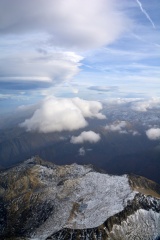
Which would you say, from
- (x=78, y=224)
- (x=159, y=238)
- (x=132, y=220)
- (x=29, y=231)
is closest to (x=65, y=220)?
(x=78, y=224)

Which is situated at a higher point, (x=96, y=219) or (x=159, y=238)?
Answer: (x=96, y=219)

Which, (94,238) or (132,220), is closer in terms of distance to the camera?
(94,238)

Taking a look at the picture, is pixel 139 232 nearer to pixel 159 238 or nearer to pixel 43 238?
pixel 159 238

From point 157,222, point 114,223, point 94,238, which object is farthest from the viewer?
point 157,222

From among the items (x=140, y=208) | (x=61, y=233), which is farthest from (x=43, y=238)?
(x=140, y=208)

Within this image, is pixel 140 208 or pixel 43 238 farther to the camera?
pixel 140 208

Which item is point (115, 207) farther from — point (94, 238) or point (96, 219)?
point (94, 238)

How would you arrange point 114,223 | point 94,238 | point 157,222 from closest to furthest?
point 94,238
point 114,223
point 157,222

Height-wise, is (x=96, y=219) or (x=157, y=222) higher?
(x=96, y=219)
